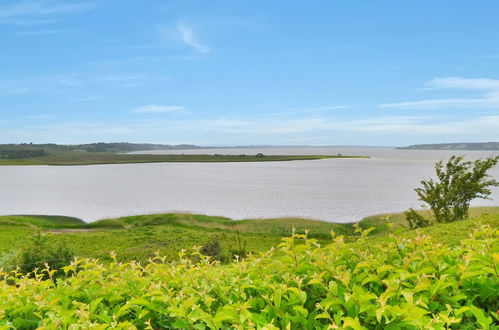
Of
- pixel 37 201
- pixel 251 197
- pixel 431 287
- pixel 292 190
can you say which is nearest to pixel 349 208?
pixel 251 197

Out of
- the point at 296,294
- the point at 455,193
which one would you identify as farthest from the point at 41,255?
the point at 455,193

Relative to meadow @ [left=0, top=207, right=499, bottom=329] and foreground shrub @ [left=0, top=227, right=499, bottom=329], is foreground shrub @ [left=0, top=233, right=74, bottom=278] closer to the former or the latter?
meadow @ [left=0, top=207, right=499, bottom=329]

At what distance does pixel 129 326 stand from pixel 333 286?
78.4 inches

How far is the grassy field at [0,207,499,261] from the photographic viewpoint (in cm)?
4412

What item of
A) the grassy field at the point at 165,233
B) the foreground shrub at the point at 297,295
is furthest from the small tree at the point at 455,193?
the foreground shrub at the point at 297,295

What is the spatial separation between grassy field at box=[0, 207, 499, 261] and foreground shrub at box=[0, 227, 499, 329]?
27.8 m

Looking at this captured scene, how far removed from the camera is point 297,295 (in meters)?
4.27

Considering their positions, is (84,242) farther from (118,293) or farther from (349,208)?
(349,208)

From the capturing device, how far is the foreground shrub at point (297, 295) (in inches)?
150

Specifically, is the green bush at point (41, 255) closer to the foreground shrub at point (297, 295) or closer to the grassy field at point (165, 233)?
the grassy field at point (165, 233)

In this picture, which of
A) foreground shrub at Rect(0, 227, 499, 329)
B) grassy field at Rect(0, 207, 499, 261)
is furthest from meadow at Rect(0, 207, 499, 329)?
grassy field at Rect(0, 207, 499, 261)

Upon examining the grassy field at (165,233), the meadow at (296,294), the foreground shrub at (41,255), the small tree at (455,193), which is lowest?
the grassy field at (165,233)

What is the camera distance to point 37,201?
14025cm

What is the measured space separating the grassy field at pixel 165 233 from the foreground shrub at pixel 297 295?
91.1ft
